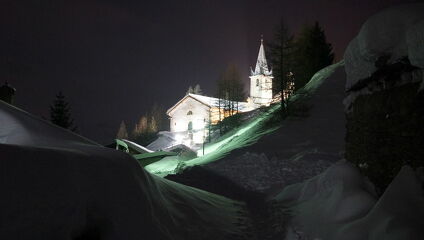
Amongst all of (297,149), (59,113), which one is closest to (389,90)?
(297,149)

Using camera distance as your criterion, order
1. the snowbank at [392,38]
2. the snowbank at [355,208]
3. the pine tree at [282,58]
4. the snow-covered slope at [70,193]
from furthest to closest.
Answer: the pine tree at [282,58]
the snowbank at [392,38]
the snowbank at [355,208]
the snow-covered slope at [70,193]

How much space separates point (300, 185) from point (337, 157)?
997 cm

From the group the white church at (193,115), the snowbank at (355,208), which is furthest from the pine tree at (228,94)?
the snowbank at (355,208)

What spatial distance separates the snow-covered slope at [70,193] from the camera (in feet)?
12.2

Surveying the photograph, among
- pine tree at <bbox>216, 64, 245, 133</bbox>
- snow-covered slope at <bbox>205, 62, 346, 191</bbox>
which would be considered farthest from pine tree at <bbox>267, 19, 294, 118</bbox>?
pine tree at <bbox>216, 64, 245, 133</bbox>

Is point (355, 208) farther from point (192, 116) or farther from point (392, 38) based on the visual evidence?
point (192, 116)

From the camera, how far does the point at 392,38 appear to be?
636 centimetres

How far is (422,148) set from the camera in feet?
18.8

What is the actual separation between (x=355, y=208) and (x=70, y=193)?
19.0 ft

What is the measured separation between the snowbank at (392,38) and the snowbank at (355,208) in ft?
8.10

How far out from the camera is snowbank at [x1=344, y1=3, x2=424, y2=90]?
5.53 m

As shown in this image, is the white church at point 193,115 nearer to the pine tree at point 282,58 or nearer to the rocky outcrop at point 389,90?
the pine tree at point 282,58

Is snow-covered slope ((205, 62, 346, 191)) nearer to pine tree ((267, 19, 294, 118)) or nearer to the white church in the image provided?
pine tree ((267, 19, 294, 118))

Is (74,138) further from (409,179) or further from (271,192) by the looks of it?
(271,192)
